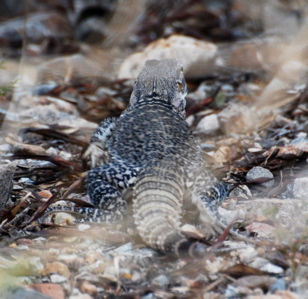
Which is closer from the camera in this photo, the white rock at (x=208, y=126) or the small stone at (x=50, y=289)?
the small stone at (x=50, y=289)

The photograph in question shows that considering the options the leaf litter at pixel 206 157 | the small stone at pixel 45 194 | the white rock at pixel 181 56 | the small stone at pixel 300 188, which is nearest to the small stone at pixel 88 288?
the leaf litter at pixel 206 157

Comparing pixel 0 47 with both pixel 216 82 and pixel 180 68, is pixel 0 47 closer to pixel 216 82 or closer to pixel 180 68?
pixel 216 82

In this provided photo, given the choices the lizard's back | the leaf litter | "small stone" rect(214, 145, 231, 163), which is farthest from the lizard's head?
the leaf litter

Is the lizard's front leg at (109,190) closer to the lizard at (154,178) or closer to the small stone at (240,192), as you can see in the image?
the lizard at (154,178)

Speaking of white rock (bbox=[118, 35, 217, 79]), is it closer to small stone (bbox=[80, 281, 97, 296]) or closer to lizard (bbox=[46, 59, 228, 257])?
lizard (bbox=[46, 59, 228, 257])

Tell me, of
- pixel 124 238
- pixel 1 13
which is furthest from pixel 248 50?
pixel 124 238

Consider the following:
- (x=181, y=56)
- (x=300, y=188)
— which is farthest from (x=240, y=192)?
(x=181, y=56)
